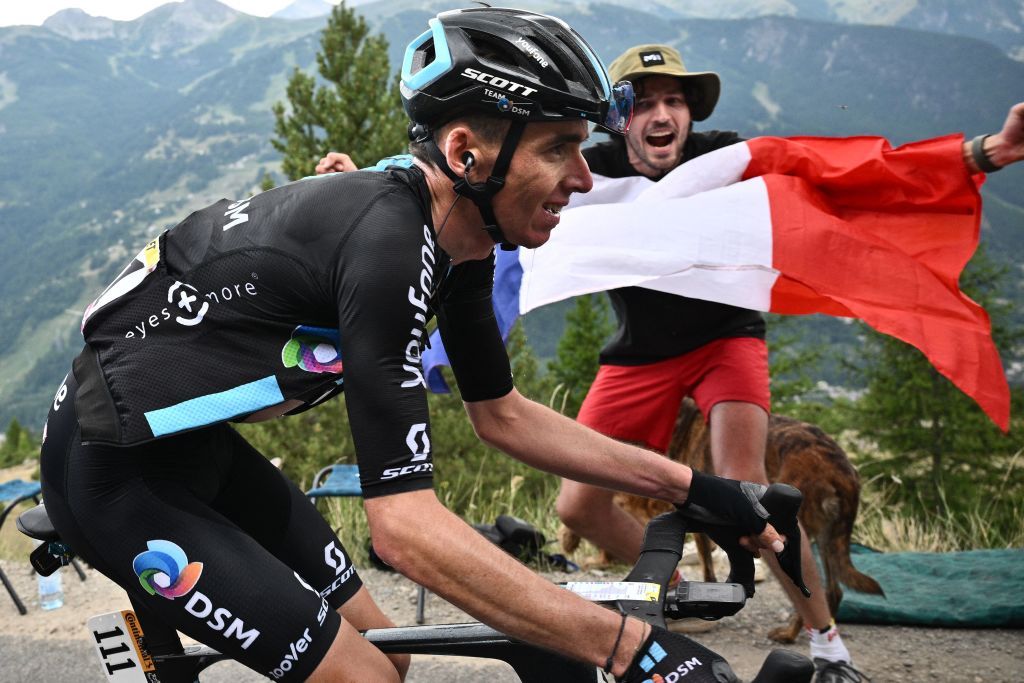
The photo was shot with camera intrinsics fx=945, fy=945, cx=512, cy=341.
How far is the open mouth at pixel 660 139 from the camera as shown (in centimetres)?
488

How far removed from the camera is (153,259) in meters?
2.18

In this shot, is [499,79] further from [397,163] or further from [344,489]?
[344,489]

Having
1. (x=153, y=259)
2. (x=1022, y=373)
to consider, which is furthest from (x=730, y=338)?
(x=1022, y=373)

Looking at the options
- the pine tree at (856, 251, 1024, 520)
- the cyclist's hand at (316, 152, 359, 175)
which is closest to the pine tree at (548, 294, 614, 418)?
the pine tree at (856, 251, 1024, 520)

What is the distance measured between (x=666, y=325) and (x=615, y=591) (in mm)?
2853

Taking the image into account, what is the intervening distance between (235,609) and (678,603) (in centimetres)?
96

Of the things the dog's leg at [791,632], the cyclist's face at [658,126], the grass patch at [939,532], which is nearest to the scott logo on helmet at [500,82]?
the cyclist's face at [658,126]

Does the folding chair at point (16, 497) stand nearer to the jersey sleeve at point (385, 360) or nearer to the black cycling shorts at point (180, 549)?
the black cycling shorts at point (180, 549)

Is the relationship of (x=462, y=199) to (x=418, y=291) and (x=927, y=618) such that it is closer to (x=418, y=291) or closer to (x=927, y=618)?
(x=418, y=291)

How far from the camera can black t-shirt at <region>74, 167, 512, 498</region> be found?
181 centimetres

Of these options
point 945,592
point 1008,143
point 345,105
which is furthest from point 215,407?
point 345,105

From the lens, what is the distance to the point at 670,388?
184 inches

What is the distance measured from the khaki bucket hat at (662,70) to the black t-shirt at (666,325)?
25 centimetres

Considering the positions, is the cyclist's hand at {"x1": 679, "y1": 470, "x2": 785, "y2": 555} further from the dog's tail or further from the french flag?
the dog's tail
